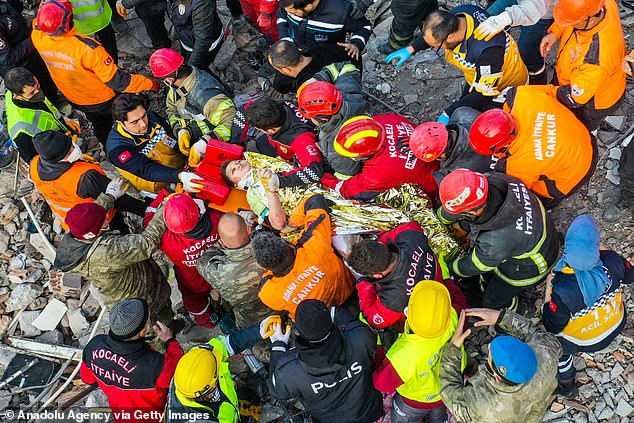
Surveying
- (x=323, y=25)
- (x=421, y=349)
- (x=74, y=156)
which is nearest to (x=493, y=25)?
(x=323, y=25)

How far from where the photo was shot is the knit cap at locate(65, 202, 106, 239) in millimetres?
4812

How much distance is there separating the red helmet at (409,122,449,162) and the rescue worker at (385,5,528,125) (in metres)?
1.09

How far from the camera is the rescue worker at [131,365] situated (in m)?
4.29

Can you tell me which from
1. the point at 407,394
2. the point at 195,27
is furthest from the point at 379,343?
the point at 195,27

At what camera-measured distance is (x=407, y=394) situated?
Result: 4270 mm

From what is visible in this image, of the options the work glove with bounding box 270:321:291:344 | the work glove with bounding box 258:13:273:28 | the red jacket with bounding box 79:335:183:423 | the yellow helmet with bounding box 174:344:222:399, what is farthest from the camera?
the work glove with bounding box 258:13:273:28

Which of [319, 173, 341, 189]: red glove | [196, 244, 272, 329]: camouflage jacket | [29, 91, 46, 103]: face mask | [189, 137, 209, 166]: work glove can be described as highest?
[29, 91, 46, 103]: face mask

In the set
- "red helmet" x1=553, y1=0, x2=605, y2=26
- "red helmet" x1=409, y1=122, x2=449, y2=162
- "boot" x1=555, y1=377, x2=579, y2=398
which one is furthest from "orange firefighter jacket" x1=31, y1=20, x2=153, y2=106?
"boot" x1=555, y1=377, x2=579, y2=398

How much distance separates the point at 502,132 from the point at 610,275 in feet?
4.67

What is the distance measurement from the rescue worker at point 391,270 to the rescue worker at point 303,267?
218 mm

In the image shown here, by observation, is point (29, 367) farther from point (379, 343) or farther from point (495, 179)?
point (495, 179)

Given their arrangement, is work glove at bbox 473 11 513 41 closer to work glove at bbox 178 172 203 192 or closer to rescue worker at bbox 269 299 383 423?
rescue worker at bbox 269 299 383 423

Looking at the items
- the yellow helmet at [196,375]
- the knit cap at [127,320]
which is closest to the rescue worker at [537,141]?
the yellow helmet at [196,375]

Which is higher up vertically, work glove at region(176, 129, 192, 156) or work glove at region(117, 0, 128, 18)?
work glove at region(117, 0, 128, 18)
